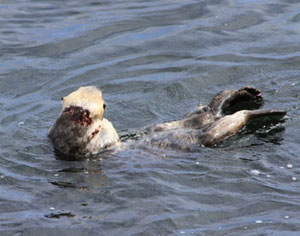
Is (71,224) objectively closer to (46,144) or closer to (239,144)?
(46,144)

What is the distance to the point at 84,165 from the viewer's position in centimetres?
639

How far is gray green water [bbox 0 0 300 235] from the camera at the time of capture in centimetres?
Result: 523

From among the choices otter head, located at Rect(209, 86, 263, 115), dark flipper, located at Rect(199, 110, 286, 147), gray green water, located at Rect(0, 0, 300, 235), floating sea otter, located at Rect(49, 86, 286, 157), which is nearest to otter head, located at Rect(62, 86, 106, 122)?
floating sea otter, located at Rect(49, 86, 286, 157)

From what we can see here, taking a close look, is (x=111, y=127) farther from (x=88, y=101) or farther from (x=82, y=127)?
(x=88, y=101)

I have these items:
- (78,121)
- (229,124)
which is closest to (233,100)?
(229,124)

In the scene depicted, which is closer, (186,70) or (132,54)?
(186,70)

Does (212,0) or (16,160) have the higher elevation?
(212,0)

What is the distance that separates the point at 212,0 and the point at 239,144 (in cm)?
661

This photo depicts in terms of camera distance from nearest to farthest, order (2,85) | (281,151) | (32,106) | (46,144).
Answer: (281,151)
(46,144)
(32,106)
(2,85)

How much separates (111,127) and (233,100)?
56.9 inches

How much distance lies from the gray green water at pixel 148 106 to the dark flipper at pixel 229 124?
0.43 feet

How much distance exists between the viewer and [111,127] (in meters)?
6.69

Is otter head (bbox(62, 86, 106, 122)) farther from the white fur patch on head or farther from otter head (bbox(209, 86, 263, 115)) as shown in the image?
otter head (bbox(209, 86, 263, 115))

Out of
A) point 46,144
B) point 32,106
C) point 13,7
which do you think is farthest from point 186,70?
point 13,7
